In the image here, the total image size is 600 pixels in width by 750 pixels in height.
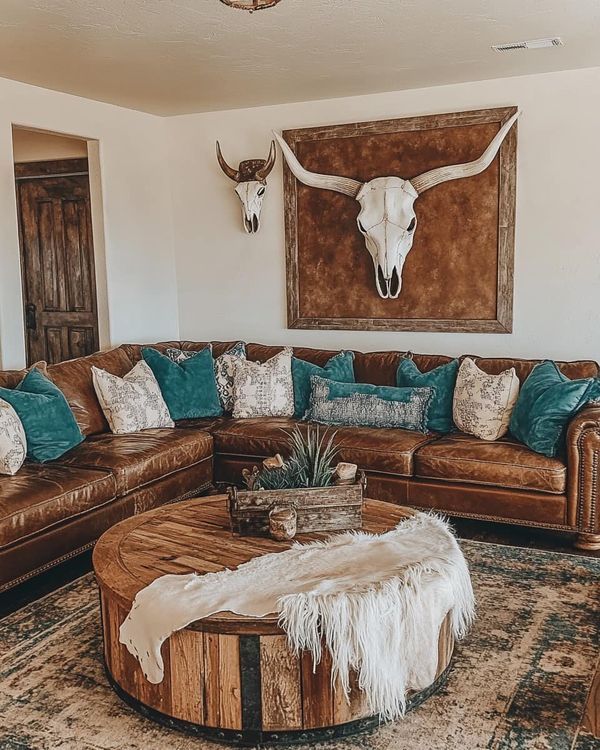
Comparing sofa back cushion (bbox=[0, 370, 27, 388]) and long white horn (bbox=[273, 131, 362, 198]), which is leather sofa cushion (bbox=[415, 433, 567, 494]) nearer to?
long white horn (bbox=[273, 131, 362, 198])

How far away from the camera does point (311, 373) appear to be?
209 inches

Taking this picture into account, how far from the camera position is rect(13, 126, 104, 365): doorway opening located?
6.89 m

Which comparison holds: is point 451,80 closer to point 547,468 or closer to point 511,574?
point 547,468

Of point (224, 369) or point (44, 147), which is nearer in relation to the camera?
point (224, 369)

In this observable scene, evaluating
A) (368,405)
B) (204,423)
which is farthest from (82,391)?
(368,405)

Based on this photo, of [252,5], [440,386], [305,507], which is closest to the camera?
[252,5]

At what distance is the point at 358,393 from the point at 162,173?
2615 millimetres

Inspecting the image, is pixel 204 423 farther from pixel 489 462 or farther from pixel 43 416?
pixel 489 462

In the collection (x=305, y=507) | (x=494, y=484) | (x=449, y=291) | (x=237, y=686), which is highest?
(x=449, y=291)

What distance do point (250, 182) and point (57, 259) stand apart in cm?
216

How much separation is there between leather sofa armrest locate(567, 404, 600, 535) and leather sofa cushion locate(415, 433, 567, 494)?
0.07 metres

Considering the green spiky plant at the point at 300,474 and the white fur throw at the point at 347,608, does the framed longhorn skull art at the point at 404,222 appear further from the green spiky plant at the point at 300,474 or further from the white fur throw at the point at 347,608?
the white fur throw at the point at 347,608

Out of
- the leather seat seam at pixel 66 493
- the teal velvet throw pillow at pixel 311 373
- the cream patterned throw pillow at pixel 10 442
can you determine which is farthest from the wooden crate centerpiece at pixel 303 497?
the teal velvet throw pillow at pixel 311 373

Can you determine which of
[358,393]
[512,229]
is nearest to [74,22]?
[358,393]
